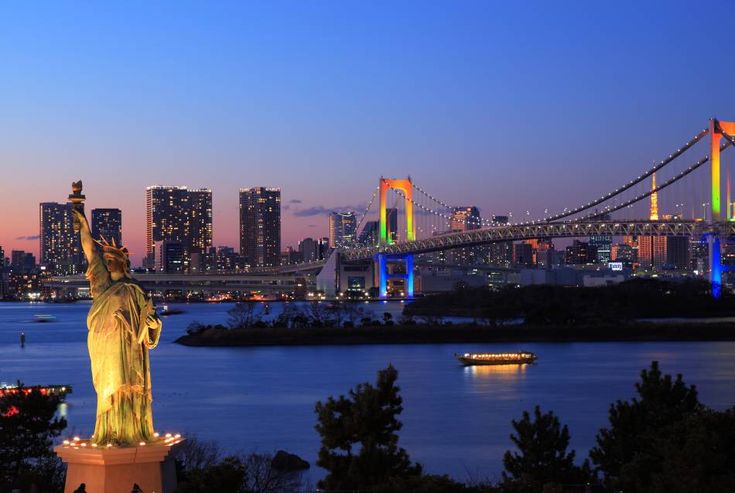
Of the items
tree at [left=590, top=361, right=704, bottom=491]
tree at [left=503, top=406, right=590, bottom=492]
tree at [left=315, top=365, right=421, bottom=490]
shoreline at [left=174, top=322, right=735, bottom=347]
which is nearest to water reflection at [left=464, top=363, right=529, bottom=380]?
shoreline at [left=174, top=322, right=735, bottom=347]

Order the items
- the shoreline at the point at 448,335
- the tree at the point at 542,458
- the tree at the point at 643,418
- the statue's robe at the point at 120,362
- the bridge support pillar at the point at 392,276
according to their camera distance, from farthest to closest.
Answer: the bridge support pillar at the point at 392,276
the shoreline at the point at 448,335
the tree at the point at 643,418
the tree at the point at 542,458
the statue's robe at the point at 120,362

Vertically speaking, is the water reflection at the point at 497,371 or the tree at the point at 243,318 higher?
the tree at the point at 243,318

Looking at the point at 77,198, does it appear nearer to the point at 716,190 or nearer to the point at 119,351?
the point at 119,351

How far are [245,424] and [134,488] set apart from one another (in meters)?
12.8

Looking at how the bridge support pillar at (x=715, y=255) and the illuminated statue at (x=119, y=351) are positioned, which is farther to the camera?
the bridge support pillar at (x=715, y=255)

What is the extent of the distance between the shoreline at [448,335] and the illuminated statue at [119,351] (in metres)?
32.3

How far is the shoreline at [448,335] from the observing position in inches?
1513

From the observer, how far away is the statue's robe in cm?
571

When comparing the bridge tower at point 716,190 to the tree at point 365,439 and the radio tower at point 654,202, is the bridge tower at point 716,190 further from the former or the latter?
the tree at point 365,439

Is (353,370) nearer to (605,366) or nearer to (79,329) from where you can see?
(605,366)

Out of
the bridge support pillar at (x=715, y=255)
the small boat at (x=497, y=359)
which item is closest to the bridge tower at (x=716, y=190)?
the bridge support pillar at (x=715, y=255)

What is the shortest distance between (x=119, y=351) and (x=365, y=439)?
2882 mm

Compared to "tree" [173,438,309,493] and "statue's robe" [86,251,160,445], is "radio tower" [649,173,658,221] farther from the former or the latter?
"statue's robe" [86,251,160,445]

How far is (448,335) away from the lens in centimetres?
3906
